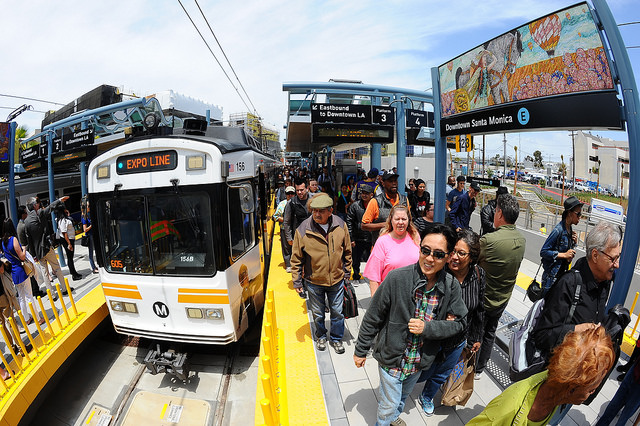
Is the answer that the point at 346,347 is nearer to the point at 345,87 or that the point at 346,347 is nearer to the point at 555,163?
the point at 345,87

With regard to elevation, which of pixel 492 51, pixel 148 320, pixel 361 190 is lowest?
pixel 148 320

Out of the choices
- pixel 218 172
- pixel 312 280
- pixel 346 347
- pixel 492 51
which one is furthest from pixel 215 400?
pixel 492 51

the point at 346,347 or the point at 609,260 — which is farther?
the point at 346,347

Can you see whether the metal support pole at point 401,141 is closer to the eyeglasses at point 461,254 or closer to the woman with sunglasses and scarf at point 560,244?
the woman with sunglasses and scarf at point 560,244

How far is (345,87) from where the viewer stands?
10367 millimetres

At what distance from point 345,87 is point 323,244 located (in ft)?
25.5

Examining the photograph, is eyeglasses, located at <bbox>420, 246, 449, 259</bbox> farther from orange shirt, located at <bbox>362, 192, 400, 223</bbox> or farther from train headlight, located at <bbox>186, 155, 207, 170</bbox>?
train headlight, located at <bbox>186, 155, 207, 170</bbox>

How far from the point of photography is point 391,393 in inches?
102

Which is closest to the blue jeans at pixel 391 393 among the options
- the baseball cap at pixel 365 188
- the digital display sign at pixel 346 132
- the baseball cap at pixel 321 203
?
the baseball cap at pixel 321 203

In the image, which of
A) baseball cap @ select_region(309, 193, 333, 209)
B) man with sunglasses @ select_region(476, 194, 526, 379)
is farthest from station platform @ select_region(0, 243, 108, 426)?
man with sunglasses @ select_region(476, 194, 526, 379)

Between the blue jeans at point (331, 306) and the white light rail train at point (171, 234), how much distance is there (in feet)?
3.64

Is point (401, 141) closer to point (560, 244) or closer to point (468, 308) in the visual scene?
point (560, 244)

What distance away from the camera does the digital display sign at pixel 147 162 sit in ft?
13.7

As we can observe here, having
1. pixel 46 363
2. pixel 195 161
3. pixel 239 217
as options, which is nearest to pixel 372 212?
pixel 239 217
